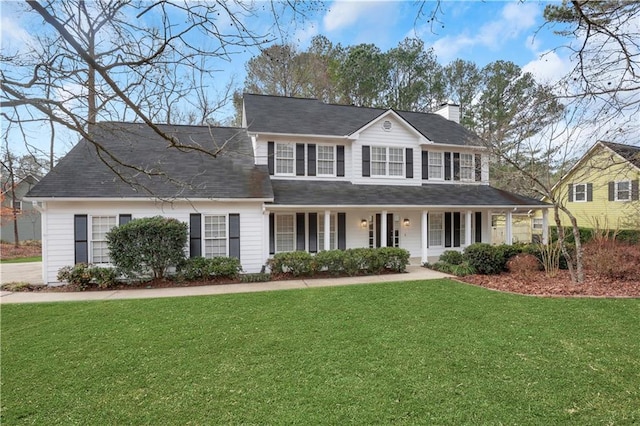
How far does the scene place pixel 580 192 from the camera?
2156 centimetres

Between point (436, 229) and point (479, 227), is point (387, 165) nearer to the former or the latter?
point (436, 229)

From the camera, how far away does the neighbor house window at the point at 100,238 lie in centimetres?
1047

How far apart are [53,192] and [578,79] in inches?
522

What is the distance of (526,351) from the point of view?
4.76m

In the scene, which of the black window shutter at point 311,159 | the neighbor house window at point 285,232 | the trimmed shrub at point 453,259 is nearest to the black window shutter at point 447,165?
the trimmed shrub at point 453,259

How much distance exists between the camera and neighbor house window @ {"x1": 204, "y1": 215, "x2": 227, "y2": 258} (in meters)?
11.2

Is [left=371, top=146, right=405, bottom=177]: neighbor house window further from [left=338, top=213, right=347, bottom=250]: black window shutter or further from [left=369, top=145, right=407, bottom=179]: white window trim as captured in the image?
[left=338, top=213, right=347, bottom=250]: black window shutter

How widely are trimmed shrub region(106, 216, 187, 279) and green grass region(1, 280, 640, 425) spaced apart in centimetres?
261

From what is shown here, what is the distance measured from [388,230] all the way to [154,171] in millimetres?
9965

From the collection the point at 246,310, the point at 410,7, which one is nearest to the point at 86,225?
the point at 246,310

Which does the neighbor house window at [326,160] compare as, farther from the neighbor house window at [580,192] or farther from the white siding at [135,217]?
the neighbor house window at [580,192]

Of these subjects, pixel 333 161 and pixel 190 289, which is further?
pixel 333 161

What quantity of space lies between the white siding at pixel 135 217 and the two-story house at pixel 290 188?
34mm

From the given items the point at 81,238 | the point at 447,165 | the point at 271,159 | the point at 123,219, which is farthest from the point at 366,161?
the point at 81,238
